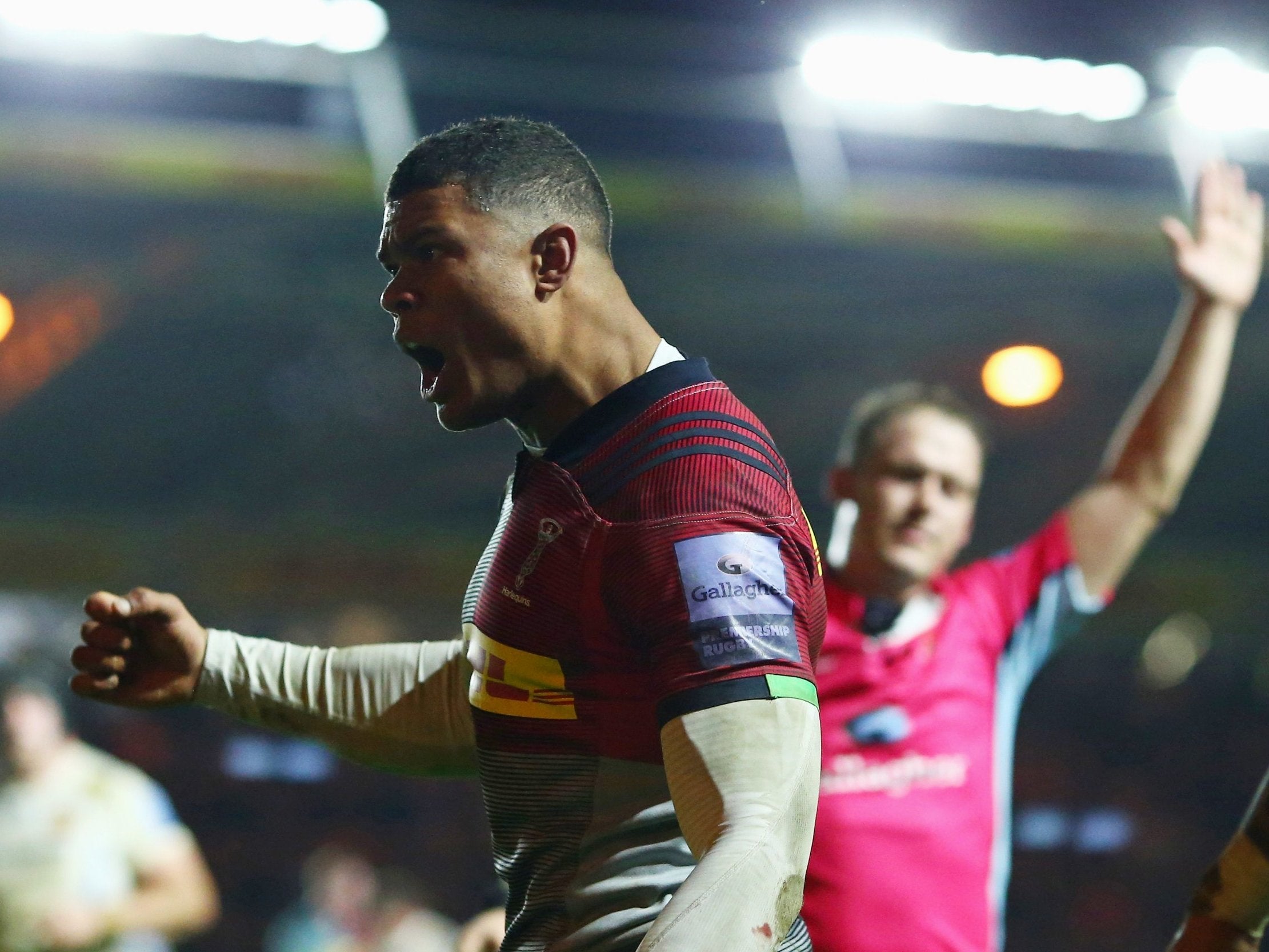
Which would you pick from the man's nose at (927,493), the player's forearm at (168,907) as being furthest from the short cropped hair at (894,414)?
the player's forearm at (168,907)

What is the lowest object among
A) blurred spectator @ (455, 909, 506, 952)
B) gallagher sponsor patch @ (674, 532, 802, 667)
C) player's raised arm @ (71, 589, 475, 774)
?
blurred spectator @ (455, 909, 506, 952)

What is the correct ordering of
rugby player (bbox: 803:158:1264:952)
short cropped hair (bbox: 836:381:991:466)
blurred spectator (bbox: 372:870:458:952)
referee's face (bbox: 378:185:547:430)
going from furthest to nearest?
1. blurred spectator (bbox: 372:870:458:952)
2. short cropped hair (bbox: 836:381:991:466)
3. rugby player (bbox: 803:158:1264:952)
4. referee's face (bbox: 378:185:547:430)

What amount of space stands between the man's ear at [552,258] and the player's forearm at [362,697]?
22.6 inches

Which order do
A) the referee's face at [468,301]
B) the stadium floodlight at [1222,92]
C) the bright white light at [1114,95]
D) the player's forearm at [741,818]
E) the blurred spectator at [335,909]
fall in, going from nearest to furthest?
the player's forearm at [741,818] → the referee's face at [468,301] → the stadium floodlight at [1222,92] → the bright white light at [1114,95] → the blurred spectator at [335,909]

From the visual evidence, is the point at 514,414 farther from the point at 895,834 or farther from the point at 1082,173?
the point at 1082,173

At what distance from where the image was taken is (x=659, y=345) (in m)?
1.71

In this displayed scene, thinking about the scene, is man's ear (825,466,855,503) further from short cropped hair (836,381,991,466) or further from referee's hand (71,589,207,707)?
referee's hand (71,589,207,707)

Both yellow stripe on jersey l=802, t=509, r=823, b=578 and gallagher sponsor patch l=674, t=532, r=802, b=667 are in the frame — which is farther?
yellow stripe on jersey l=802, t=509, r=823, b=578

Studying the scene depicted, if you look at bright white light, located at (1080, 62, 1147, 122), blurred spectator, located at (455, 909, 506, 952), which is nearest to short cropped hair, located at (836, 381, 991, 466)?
blurred spectator, located at (455, 909, 506, 952)

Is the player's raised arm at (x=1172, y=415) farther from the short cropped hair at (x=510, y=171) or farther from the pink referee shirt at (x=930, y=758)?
the short cropped hair at (x=510, y=171)

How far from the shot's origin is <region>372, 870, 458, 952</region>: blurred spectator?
7.51 metres

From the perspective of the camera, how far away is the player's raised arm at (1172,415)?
2.81 m

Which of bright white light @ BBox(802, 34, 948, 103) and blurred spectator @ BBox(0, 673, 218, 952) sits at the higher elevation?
bright white light @ BBox(802, 34, 948, 103)

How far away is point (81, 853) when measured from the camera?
4824 millimetres
